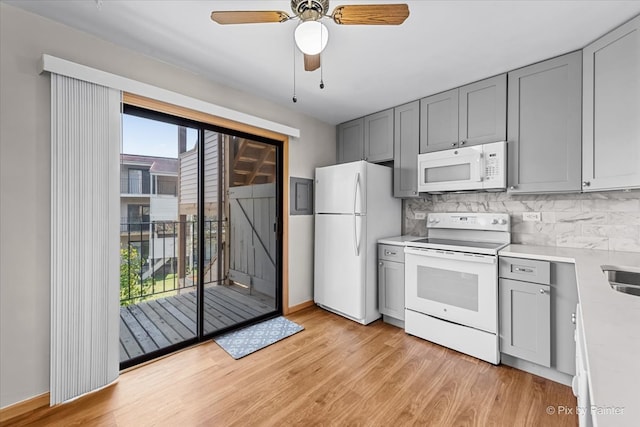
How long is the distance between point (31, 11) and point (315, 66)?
69.0 inches

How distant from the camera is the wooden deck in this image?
7.83ft

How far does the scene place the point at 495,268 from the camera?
2.19m

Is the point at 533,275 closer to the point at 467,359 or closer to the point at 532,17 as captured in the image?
the point at 467,359

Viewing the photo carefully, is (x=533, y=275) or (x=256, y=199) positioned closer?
(x=533, y=275)

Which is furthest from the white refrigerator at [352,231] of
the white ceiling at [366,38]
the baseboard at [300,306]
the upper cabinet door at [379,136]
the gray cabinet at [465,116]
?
the white ceiling at [366,38]

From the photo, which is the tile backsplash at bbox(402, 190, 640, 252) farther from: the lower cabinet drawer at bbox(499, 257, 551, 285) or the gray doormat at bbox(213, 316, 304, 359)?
the gray doormat at bbox(213, 316, 304, 359)

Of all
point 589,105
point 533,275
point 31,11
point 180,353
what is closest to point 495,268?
point 533,275

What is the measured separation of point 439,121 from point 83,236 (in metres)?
3.15

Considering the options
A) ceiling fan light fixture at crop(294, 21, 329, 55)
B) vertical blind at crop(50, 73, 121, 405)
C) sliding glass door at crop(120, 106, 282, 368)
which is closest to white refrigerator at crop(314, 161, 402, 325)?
sliding glass door at crop(120, 106, 282, 368)

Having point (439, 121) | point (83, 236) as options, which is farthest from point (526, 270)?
point (83, 236)

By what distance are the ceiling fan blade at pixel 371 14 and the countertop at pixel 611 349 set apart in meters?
1.39

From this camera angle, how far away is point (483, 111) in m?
2.54

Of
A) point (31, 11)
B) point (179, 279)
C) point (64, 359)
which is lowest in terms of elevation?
point (64, 359)

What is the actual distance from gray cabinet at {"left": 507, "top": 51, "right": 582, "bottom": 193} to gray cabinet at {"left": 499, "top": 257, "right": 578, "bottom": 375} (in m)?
0.67
